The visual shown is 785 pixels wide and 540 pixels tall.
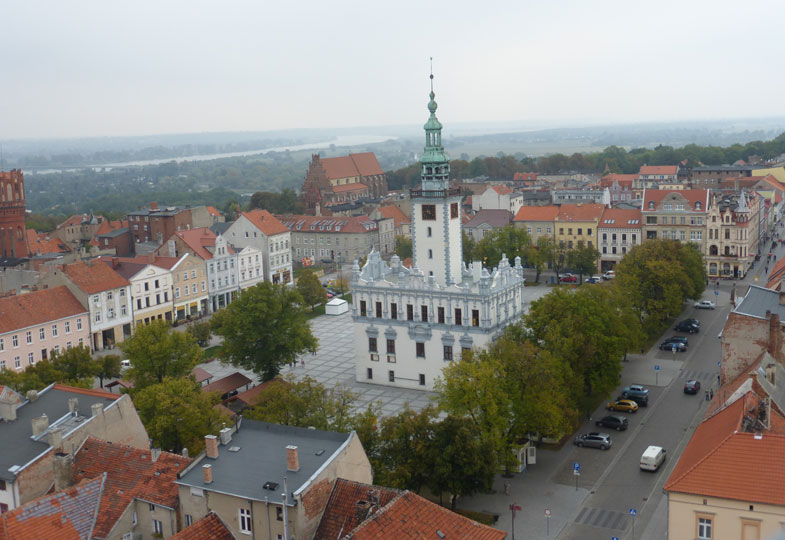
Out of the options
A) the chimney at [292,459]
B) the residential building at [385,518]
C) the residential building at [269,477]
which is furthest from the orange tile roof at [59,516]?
the residential building at [385,518]

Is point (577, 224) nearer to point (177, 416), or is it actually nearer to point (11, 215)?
point (11, 215)

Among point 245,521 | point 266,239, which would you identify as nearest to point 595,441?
point 245,521

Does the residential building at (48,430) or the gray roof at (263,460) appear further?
the residential building at (48,430)

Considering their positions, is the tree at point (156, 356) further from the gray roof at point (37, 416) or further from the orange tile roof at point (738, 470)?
the orange tile roof at point (738, 470)

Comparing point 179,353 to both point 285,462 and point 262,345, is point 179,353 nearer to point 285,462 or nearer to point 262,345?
point 262,345

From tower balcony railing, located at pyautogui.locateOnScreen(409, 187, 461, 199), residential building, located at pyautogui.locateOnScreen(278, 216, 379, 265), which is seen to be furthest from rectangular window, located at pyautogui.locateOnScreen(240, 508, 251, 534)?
residential building, located at pyautogui.locateOnScreen(278, 216, 379, 265)

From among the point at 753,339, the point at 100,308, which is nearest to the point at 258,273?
the point at 100,308
